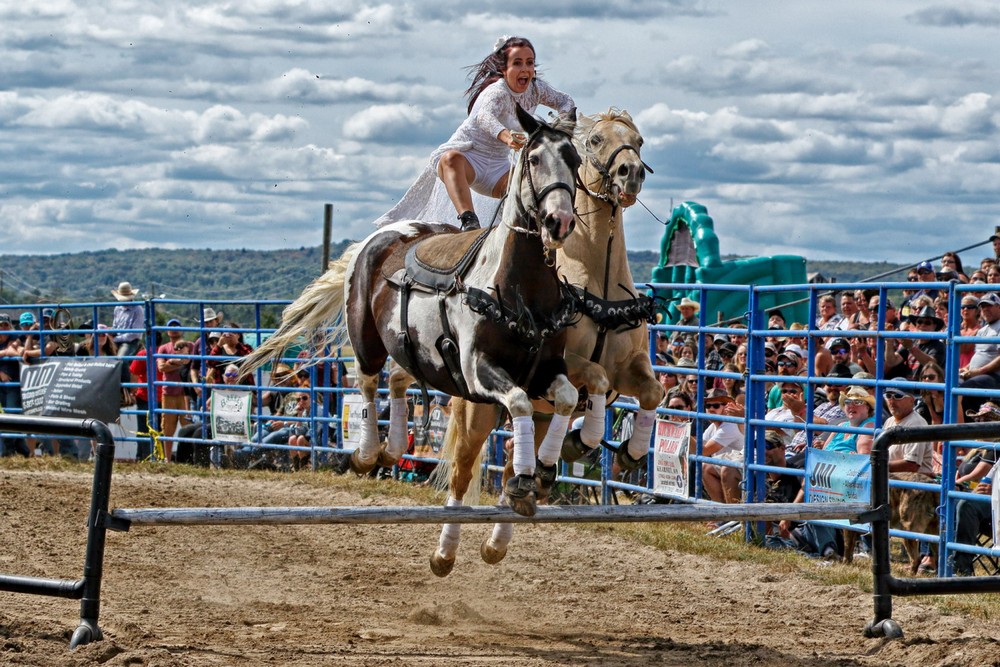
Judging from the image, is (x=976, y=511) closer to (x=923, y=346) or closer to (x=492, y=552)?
(x=923, y=346)

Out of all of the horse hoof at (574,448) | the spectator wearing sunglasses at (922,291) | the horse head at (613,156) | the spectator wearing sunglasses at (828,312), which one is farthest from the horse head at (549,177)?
the spectator wearing sunglasses at (828,312)

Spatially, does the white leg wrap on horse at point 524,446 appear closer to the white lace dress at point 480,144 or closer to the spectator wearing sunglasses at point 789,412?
the white lace dress at point 480,144

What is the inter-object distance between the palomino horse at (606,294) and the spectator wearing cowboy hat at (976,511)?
2532mm

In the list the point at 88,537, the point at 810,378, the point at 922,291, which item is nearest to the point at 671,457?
the point at 810,378

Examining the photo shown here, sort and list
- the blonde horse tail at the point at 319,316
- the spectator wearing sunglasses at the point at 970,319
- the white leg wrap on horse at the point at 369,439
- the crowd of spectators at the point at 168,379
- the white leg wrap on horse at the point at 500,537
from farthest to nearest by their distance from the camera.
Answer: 1. the crowd of spectators at the point at 168,379
2. the spectator wearing sunglasses at the point at 970,319
3. the blonde horse tail at the point at 319,316
4. the white leg wrap on horse at the point at 369,439
5. the white leg wrap on horse at the point at 500,537

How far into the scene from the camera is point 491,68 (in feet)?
25.8

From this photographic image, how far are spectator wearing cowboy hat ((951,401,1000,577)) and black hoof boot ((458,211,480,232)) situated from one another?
3.39 meters

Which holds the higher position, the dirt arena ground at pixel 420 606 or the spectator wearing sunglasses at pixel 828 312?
the spectator wearing sunglasses at pixel 828 312

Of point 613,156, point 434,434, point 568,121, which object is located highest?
point 568,121

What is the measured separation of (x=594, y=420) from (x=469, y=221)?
1.74 metres

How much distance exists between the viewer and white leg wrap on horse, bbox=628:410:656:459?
21.5ft

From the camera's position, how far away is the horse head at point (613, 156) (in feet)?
20.8

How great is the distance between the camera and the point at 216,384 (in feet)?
47.4

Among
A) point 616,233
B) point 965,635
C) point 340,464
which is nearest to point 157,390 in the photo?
point 340,464
